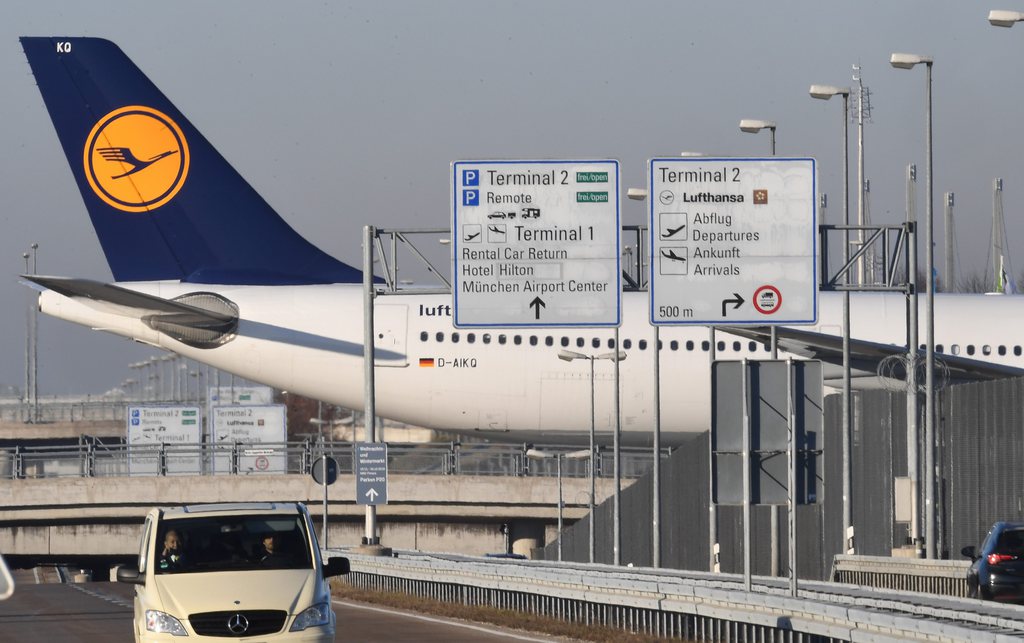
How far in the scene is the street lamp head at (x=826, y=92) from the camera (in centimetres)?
3609

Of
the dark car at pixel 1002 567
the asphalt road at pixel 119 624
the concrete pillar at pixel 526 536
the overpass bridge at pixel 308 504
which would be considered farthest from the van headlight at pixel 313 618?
the concrete pillar at pixel 526 536

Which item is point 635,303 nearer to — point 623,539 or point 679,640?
point 623,539

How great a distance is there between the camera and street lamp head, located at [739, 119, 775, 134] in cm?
3784

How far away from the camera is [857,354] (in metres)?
44.0

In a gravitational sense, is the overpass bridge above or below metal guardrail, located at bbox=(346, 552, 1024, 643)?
below

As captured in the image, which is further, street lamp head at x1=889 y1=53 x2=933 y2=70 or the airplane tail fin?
the airplane tail fin

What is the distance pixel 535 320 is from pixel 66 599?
10.2m

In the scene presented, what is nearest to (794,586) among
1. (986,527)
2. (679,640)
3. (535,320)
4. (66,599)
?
(679,640)

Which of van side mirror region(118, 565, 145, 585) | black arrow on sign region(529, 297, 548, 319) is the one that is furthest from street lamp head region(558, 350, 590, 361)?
van side mirror region(118, 565, 145, 585)

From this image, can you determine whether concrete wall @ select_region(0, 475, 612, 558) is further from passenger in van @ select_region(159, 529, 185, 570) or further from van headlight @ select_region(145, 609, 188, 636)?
van headlight @ select_region(145, 609, 188, 636)

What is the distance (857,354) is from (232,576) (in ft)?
98.3

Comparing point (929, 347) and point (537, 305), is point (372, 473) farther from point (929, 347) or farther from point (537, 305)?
point (929, 347)

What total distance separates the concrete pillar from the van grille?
37.9 m

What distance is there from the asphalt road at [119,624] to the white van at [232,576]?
15.9 feet
